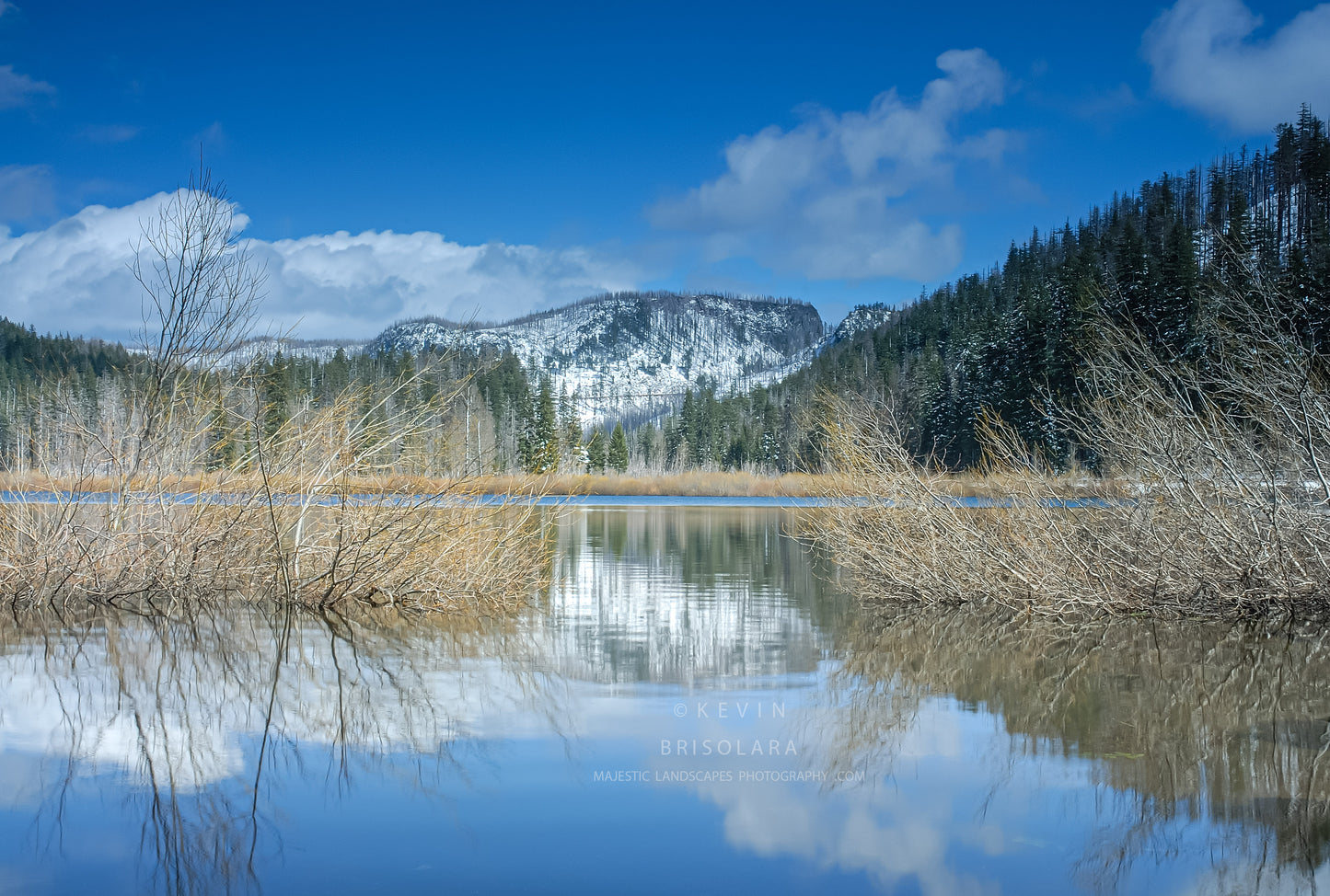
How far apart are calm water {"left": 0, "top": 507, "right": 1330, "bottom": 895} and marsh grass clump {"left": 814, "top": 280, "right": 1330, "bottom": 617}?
3.30 feet

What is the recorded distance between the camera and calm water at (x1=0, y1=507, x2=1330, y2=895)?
15.8 ft

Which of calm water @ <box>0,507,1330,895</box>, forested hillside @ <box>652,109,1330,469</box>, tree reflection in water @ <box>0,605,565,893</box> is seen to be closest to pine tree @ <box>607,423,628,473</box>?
forested hillside @ <box>652,109,1330,469</box>

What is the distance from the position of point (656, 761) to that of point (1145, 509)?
8.19 m

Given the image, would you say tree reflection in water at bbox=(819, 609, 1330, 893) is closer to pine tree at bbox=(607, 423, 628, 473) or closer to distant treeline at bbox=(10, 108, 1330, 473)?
distant treeline at bbox=(10, 108, 1330, 473)

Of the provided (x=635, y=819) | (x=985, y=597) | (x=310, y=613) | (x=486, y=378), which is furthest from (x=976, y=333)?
(x=635, y=819)

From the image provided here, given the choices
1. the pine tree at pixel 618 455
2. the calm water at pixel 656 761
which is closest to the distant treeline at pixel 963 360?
the pine tree at pixel 618 455

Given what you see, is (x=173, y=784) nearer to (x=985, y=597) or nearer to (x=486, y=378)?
(x=985, y=597)

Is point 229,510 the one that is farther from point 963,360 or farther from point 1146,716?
point 963,360

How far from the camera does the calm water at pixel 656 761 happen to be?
4.80m

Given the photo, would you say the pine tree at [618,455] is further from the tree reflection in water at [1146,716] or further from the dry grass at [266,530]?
the tree reflection in water at [1146,716]

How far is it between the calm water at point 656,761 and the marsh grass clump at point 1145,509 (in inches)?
39.6

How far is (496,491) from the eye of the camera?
17109 millimetres

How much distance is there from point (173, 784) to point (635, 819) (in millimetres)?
2791

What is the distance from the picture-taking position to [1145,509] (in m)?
12.0
